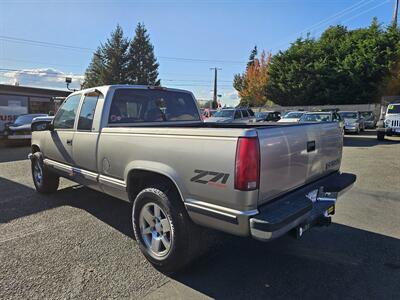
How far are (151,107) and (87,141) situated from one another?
1.09 m

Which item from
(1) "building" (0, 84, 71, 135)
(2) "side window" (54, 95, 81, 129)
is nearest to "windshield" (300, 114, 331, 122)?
(2) "side window" (54, 95, 81, 129)

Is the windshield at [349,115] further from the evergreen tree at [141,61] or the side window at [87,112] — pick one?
the evergreen tree at [141,61]

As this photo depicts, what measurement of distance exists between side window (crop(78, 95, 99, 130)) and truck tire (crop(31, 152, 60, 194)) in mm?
1876

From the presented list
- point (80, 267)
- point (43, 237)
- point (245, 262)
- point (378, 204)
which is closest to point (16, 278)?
point (80, 267)

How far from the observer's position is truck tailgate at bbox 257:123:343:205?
105 inches

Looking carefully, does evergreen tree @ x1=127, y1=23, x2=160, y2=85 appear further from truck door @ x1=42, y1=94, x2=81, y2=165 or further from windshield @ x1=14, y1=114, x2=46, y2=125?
truck door @ x1=42, y1=94, x2=81, y2=165

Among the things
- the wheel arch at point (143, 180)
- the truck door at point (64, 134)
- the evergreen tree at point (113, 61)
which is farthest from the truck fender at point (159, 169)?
the evergreen tree at point (113, 61)

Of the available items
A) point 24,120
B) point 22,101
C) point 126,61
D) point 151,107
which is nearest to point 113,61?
point 126,61

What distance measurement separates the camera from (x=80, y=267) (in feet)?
11.2

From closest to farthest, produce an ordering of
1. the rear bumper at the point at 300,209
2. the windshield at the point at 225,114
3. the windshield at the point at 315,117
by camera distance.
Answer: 1. the rear bumper at the point at 300,209
2. the windshield at the point at 315,117
3. the windshield at the point at 225,114

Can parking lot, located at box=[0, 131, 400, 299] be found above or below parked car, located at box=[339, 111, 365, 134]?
below

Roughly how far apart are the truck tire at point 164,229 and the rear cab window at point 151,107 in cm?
144

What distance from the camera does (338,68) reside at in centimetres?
3472

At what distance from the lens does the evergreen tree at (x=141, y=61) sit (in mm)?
52688
